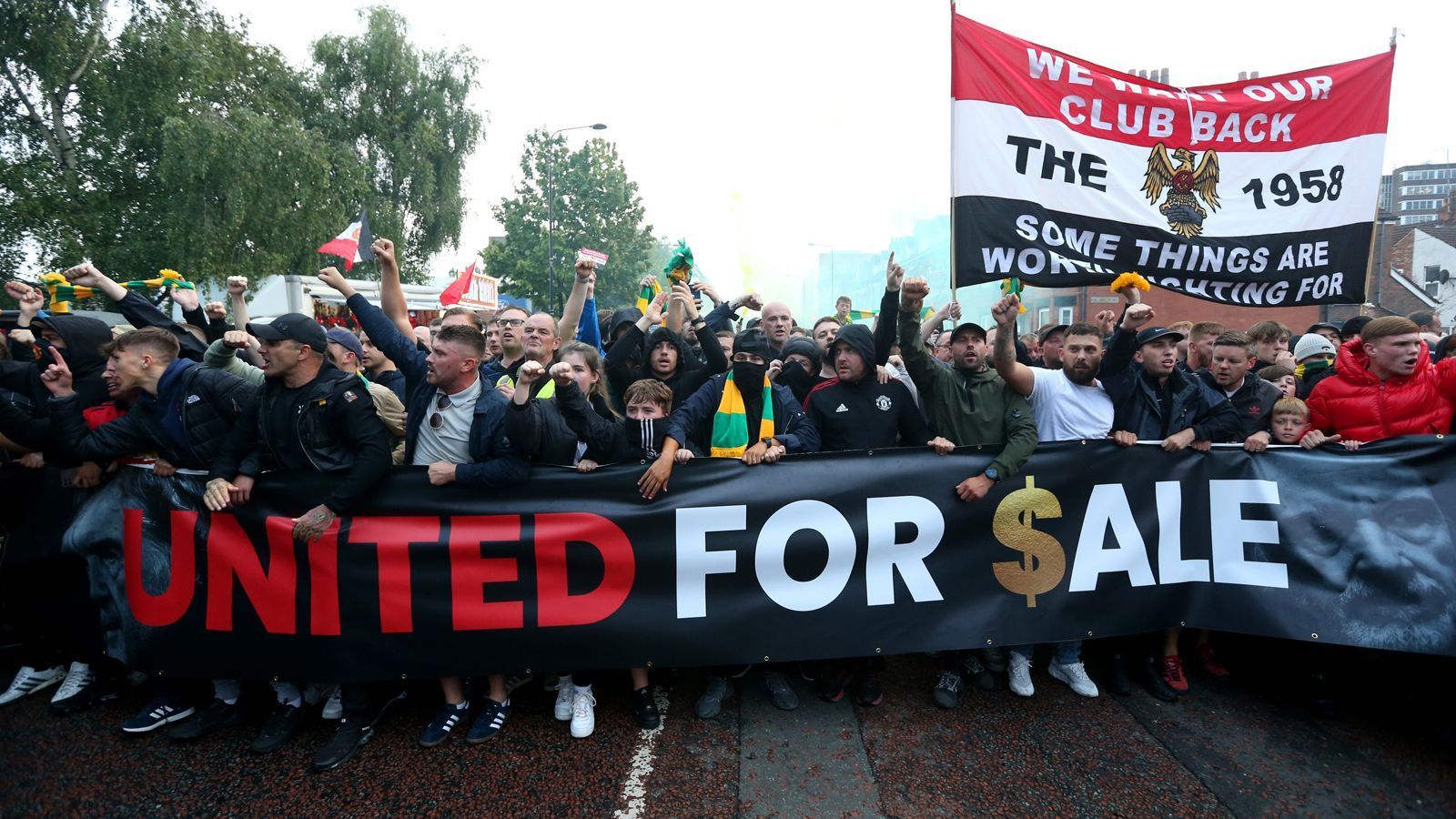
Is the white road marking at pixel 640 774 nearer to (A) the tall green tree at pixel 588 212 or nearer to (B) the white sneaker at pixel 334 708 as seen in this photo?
(B) the white sneaker at pixel 334 708

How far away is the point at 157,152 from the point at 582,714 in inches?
986

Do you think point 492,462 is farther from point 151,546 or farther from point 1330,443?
point 1330,443

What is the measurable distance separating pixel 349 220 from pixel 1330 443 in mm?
25936

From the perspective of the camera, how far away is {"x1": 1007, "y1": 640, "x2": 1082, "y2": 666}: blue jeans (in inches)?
166

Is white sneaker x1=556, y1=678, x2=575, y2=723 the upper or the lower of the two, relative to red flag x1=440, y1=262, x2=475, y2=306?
lower

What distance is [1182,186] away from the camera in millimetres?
4840

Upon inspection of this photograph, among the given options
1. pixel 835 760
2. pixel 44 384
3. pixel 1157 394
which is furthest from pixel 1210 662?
pixel 44 384

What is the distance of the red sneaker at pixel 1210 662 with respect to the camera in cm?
440

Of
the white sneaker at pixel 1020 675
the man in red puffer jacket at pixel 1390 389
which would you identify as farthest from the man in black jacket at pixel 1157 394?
the white sneaker at pixel 1020 675

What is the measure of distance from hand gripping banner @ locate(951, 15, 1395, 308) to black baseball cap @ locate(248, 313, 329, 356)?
142 inches

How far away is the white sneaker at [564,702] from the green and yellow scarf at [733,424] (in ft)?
4.89

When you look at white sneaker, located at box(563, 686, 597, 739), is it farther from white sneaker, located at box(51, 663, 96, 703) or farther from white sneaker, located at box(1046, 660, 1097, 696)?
white sneaker, located at box(51, 663, 96, 703)

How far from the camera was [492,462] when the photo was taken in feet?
12.4

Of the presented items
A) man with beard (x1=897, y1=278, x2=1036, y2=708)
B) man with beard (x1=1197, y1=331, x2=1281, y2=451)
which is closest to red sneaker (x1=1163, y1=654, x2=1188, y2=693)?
man with beard (x1=897, y1=278, x2=1036, y2=708)
